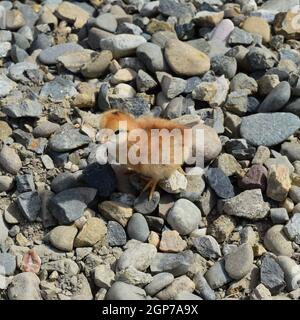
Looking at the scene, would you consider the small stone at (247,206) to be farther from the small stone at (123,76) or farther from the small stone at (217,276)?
the small stone at (123,76)

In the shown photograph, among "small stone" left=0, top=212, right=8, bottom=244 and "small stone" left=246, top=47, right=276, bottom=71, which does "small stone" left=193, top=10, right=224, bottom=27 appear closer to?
"small stone" left=246, top=47, right=276, bottom=71

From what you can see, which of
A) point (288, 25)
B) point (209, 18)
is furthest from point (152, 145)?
point (288, 25)

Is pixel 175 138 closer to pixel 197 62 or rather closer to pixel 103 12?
pixel 197 62

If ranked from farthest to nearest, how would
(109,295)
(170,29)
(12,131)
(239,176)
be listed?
(170,29), (12,131), (239,176), (109,295)

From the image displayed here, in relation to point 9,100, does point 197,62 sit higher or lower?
higher

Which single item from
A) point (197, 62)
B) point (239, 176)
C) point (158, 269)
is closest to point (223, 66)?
point (197, 62)

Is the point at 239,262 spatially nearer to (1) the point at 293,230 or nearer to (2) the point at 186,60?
(1) the point at 293,230
